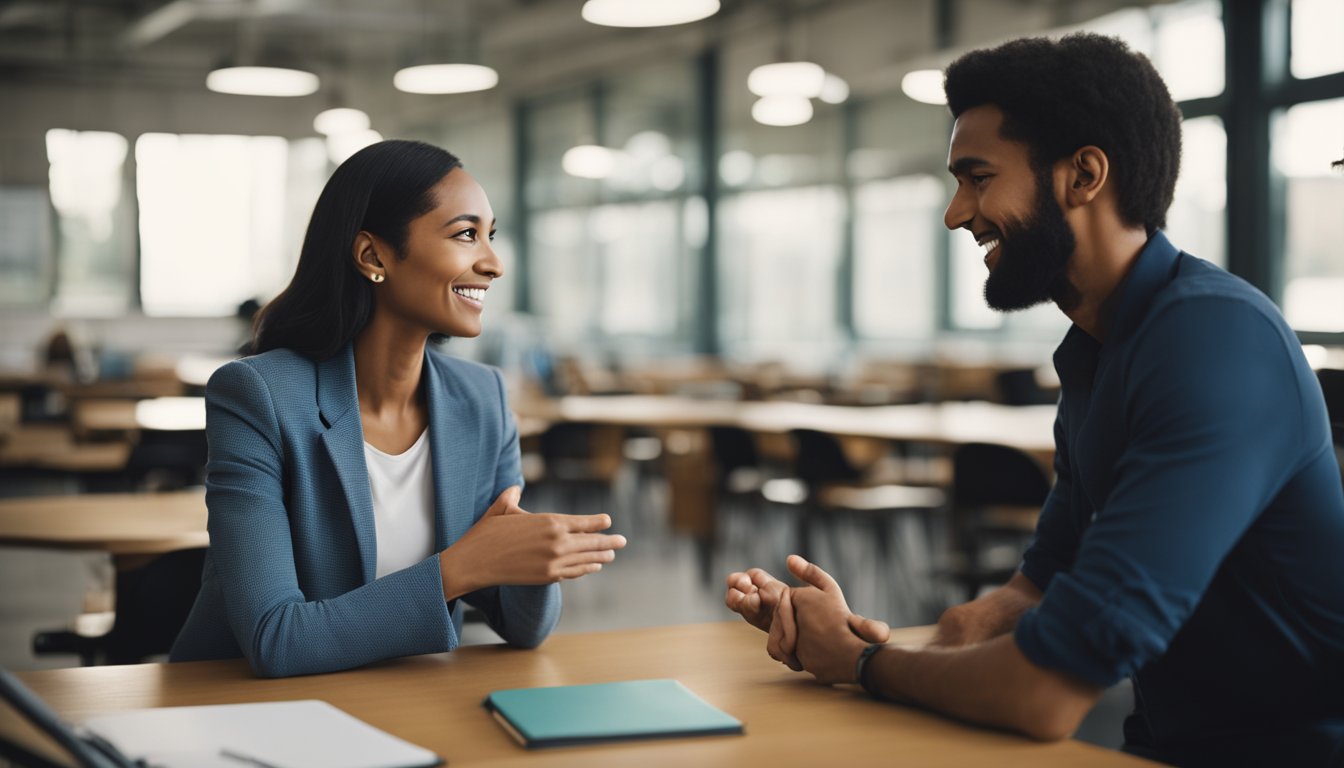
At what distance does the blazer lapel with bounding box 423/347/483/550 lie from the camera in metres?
1.92

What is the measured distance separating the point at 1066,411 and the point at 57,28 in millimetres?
14920

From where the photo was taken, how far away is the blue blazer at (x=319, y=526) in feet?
5.25

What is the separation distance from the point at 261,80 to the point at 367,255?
314 inches

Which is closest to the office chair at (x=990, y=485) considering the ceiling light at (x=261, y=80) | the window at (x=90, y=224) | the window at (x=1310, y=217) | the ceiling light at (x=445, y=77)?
the window at (x=1310, y=217)

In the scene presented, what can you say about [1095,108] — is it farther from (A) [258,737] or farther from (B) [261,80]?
(B) [261,80]

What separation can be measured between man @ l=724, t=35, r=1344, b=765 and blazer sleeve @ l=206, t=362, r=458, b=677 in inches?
15.4

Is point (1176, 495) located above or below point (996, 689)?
above

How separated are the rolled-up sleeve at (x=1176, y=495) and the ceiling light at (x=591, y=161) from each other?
12.6m

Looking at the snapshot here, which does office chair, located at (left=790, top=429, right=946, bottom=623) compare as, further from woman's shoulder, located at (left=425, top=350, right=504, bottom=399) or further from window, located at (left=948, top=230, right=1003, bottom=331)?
window, located at (left=948, top=230, right=1003, bottom=331)

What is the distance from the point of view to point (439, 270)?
1.95 m

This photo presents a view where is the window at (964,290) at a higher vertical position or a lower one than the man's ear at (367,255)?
higher

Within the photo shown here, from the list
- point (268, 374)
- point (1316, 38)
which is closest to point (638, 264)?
point (1316, 38)

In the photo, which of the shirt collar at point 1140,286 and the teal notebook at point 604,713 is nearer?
the teal notebook at point 604,713

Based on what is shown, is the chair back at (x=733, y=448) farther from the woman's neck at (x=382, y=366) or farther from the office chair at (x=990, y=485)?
the woman's neck at (x=382, y=366)
